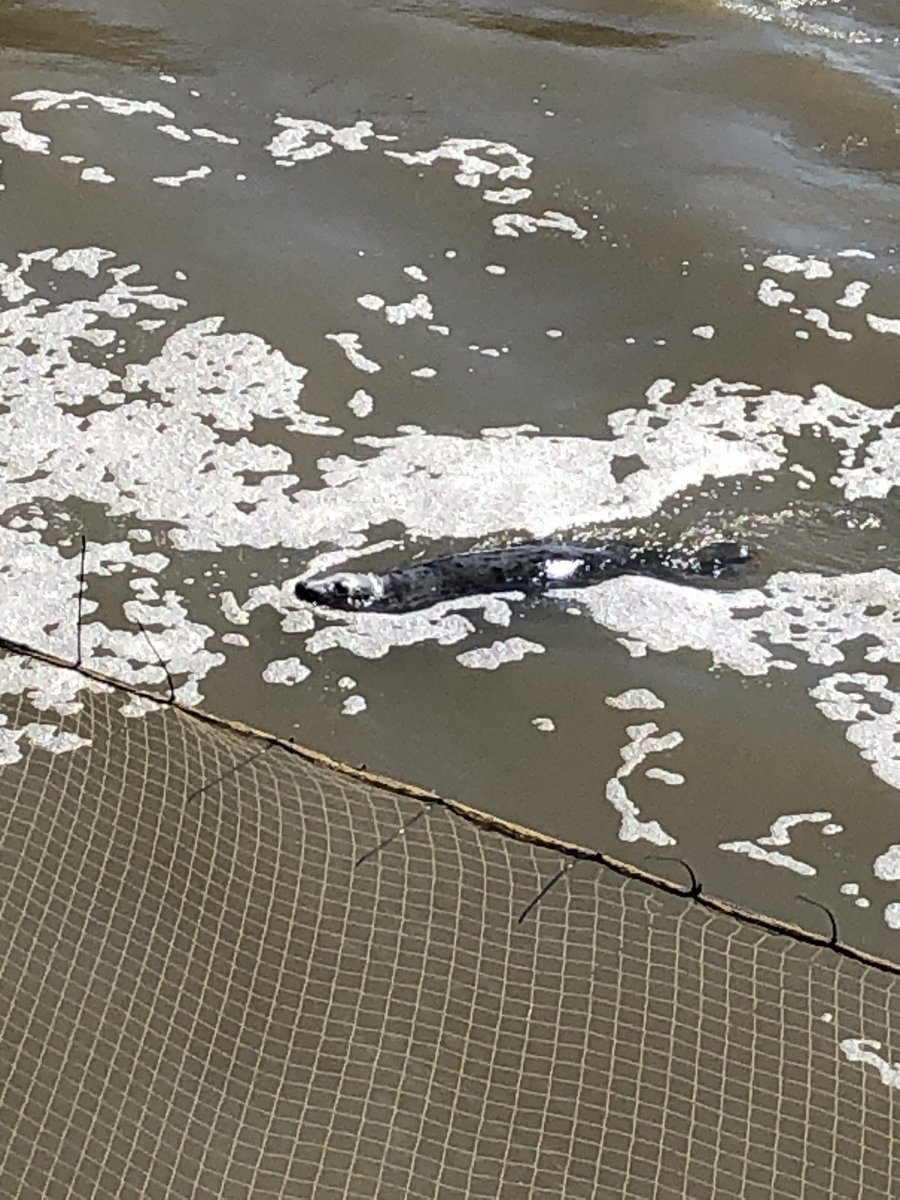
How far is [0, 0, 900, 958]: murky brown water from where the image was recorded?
203 inches

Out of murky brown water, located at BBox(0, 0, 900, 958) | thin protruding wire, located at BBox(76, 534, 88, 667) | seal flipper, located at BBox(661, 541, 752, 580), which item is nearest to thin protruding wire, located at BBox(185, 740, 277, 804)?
murky brown water, located at BBox(0, 0, 900, 958)

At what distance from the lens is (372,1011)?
411 cm

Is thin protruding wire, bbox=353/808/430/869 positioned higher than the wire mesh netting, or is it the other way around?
thin protruding wire, bbox=353/808/430/869

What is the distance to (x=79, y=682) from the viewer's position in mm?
5141

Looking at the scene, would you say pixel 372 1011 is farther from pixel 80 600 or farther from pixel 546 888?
pixel 80 600

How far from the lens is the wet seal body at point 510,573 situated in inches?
222

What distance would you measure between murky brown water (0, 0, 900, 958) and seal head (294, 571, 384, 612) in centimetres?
7

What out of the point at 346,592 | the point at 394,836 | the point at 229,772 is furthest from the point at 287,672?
the point at 394,836

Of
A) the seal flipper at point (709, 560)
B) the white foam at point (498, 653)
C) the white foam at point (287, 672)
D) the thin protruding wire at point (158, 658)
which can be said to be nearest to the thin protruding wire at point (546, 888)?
the white foam at point (498, 653)

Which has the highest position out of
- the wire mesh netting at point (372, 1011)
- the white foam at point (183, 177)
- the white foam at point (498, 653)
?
the white foam at point (183, 177)

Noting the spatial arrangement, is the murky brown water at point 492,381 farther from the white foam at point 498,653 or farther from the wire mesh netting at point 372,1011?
the wire mesh netting at point 372,1011

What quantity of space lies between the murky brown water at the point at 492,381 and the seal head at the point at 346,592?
0.07 m

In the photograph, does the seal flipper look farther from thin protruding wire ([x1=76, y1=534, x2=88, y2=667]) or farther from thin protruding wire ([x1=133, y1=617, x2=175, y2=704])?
thin protruding wire ([x1=76, y1=534, x2=88, y2=667])

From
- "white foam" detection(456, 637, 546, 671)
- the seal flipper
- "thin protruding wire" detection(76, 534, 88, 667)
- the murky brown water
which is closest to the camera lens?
the murky brown water
